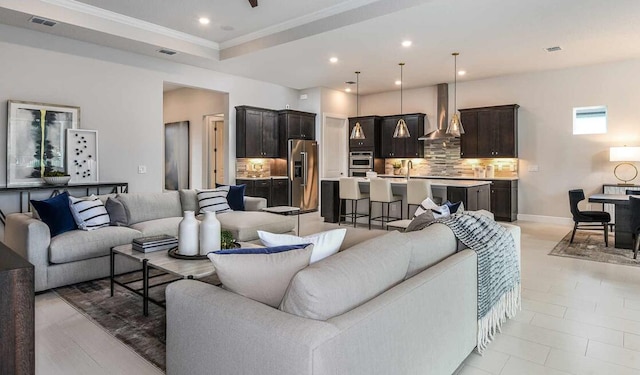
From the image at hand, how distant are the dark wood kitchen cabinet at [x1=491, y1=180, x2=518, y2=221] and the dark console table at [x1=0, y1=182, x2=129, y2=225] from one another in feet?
22.3

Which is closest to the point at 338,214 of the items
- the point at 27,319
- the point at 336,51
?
the point at 336,51

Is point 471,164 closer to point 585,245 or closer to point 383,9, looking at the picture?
point 585,245

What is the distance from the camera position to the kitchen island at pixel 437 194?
599 cm

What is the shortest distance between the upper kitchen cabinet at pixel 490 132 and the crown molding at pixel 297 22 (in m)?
4.25

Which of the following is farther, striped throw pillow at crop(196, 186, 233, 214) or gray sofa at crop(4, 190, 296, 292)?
striped throw pillow at crop(196, 186, 233, 214)

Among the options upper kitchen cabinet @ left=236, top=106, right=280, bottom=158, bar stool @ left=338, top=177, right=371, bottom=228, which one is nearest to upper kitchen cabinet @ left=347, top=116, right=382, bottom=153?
upper kitchen cabinet @ left=236, top=106, right=280, bottom=158

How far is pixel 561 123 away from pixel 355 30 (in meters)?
4.84

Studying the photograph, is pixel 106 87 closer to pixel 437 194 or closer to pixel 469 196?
pixel 437 194

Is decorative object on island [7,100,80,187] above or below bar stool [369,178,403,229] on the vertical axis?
above

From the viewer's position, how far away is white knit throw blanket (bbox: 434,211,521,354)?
2385 millimetres

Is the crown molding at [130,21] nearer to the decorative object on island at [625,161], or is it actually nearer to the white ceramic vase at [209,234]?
the white ceramic vase at [209,234]

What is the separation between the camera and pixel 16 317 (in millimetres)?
907

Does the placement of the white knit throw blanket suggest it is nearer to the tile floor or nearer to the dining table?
the tile floor

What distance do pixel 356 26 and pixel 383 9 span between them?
49 centimetres
